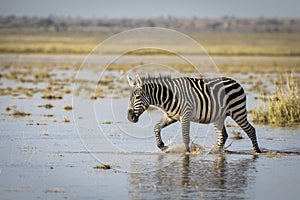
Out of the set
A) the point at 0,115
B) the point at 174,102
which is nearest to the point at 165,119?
the point at 174,102

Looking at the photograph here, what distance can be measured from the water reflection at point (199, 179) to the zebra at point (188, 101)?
82 cm

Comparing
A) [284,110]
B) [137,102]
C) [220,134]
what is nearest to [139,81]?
[137,102]

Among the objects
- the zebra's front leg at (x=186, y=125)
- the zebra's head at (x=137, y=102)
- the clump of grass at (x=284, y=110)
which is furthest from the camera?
the clump of grass at (x=284, y=110)

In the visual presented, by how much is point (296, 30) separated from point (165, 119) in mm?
172272

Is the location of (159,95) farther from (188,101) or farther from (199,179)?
(199,179)

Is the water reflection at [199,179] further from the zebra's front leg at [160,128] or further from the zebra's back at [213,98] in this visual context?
the zebra's back at [213,98]

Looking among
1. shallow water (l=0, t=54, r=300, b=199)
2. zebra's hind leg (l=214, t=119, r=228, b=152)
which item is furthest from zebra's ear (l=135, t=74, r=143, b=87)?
zebra's hind leg (l=214, t=119, r=228, b=152)

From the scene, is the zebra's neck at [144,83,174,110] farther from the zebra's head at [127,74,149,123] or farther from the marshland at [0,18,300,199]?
the marshland at [0,18,300,199]

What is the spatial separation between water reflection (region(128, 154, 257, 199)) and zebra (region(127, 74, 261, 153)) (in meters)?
0.82

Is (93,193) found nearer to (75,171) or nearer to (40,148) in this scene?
Result: (75,171)

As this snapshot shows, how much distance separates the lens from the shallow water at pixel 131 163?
1207cm

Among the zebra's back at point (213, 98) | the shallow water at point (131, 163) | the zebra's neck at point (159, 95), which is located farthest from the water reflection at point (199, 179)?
the zebra's neck at point (159, 95)

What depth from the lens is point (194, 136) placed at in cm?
1862

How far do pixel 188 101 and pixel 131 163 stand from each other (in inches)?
81.3
